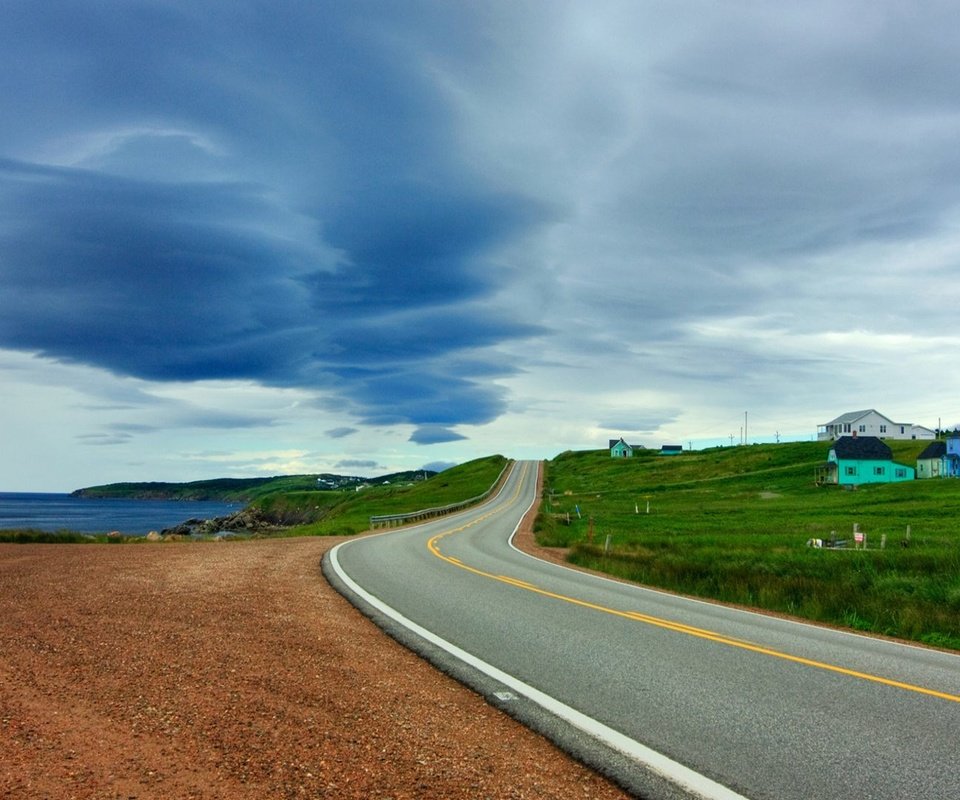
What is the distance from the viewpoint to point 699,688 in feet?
22.0

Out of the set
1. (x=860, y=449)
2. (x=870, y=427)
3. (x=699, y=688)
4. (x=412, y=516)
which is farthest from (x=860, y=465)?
(x=699, y=688)

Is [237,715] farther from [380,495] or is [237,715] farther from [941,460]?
[380,495]

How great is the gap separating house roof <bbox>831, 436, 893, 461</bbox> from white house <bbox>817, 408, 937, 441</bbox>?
1287 inches

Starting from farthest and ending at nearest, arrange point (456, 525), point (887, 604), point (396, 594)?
point (456, 525), point (887, 604), point (396, 594)

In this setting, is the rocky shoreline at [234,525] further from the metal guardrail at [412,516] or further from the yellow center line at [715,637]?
the yellow center line at [715,637]

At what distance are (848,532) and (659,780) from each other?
38827 mm

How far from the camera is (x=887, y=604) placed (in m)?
13.9

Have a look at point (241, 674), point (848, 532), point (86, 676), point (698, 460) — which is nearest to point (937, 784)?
point (241, 674)

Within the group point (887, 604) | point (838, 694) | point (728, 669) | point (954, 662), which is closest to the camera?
point (838, 694)

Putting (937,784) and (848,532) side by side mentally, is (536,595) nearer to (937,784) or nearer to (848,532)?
(937,784)

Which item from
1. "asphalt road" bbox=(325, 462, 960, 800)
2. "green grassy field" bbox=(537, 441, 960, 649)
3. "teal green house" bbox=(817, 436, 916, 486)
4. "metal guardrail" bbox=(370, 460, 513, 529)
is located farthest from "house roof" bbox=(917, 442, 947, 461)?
"asphalt road" bbox=(325, 462, 960, 800)

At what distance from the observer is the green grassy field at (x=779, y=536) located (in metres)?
14.4

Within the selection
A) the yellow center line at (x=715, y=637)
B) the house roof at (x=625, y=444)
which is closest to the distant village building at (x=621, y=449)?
the house roof at (x=625, y=444)

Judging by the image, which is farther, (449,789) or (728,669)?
(728,669)
